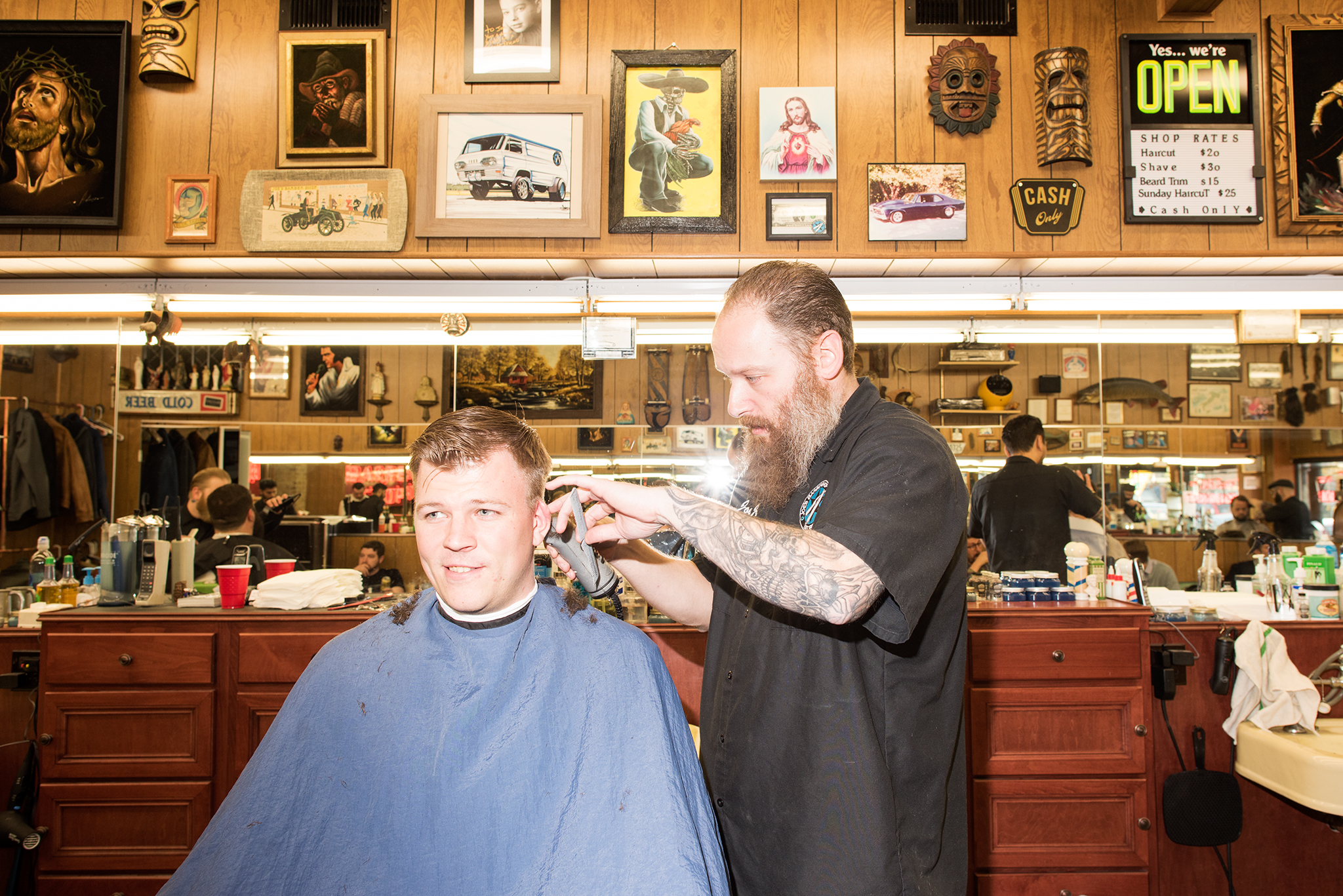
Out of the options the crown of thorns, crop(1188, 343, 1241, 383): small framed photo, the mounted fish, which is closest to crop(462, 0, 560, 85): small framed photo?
the crown of thorns

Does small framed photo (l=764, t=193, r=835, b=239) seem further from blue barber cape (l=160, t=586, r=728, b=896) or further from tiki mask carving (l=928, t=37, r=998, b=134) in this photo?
blue barber cape (l=160, t=586, r=728, b=896)

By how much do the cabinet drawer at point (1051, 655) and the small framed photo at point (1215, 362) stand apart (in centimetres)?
166

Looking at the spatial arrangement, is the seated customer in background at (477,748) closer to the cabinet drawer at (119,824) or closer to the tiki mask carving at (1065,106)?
the cabinet drawer at (119,824)

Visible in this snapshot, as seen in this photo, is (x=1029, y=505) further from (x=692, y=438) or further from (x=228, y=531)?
(x=228, y=531)

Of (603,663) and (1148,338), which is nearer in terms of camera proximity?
(603,663)

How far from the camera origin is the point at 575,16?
126 inches

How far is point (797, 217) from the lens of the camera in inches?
123

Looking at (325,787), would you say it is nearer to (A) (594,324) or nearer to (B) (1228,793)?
(A) (594,324)

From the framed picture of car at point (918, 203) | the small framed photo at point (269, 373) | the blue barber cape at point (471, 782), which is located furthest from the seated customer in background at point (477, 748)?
the small framed photo at point (269, 373)

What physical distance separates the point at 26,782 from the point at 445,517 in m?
2.25

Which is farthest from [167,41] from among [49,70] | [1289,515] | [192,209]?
[1289,515]

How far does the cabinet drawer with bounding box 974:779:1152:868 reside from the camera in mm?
2617

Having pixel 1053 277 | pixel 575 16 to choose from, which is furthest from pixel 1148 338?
pixel 575 16

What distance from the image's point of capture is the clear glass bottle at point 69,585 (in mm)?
3105
